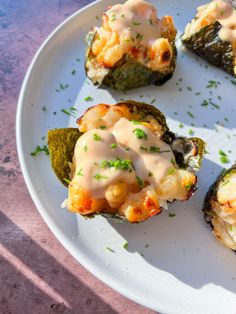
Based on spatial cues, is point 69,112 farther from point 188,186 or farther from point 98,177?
point 188,186

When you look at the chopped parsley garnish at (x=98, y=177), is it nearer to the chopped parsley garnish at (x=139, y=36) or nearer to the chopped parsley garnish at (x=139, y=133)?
the chopped parsley garnish at (x=139, y=133)

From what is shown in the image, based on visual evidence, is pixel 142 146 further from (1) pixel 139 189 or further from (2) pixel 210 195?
(2) pixel 210 195

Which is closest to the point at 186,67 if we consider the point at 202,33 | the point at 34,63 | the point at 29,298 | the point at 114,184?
the point at 202,33

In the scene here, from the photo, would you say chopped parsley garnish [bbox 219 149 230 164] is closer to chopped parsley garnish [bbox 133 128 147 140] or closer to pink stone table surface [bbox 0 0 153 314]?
chopped parsley garnish [bbox 133 128 147 140]

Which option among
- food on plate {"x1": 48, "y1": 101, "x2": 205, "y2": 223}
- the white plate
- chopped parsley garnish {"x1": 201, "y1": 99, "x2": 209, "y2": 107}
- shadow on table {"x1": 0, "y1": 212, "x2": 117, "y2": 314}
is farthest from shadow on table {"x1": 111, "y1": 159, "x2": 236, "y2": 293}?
chopped parsley garnish {"x1": 201, "y1": 99, "x2": 209, "y2": 107}

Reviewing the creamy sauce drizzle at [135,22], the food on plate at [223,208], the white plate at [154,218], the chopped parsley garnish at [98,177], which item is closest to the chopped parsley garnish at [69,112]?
the white plate at [154,218]

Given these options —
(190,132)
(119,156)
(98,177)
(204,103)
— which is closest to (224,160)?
(190,132)
